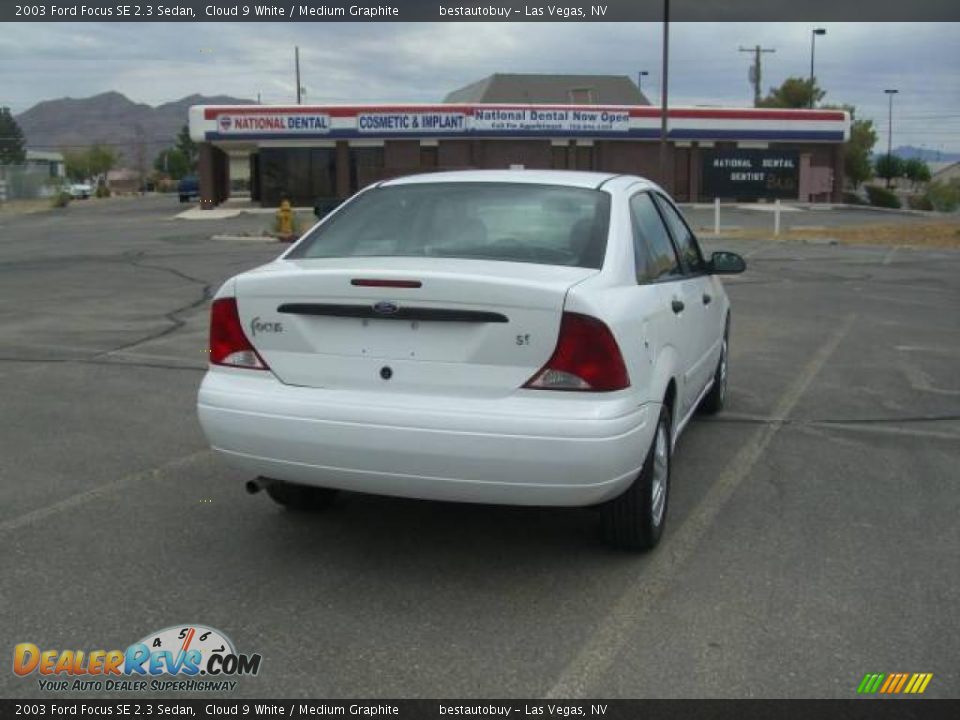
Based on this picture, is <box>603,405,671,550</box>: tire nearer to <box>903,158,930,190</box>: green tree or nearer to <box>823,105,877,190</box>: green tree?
<box>823,105,877,190</box>: green tree

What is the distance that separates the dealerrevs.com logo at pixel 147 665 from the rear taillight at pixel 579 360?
147cm

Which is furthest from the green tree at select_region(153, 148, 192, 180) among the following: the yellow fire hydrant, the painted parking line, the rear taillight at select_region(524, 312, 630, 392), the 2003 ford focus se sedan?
the rear taillight at select_region(524, 312, 630, 392)

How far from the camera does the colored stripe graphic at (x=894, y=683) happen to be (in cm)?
331

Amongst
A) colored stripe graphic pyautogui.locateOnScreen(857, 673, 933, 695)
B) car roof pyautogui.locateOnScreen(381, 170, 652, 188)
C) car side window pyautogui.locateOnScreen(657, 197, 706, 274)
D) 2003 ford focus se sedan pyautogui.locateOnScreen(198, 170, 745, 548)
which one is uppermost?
car roof pyautogui.locateOnScreen(381, 170, 652, 188)

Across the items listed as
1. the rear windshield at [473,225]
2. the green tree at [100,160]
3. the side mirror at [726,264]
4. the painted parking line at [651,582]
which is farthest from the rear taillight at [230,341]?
the green tree at [100,160]

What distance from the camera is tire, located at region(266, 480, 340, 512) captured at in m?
4.86

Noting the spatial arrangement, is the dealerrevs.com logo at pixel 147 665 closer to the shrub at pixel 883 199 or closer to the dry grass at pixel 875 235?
the dry grass at pixel 875 235

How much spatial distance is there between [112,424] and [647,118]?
44043 millimetres

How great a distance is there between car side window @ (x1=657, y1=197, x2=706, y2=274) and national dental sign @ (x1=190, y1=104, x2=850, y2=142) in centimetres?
4140

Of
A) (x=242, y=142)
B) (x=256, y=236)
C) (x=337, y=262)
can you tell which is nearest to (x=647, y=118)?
(x=242, y=142)

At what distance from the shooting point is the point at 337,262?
14.3 feet

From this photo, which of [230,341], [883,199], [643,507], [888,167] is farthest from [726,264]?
[888,167]

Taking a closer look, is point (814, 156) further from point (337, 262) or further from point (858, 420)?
point (337, 262)

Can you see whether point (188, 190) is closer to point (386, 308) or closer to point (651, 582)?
point (386, 308)
